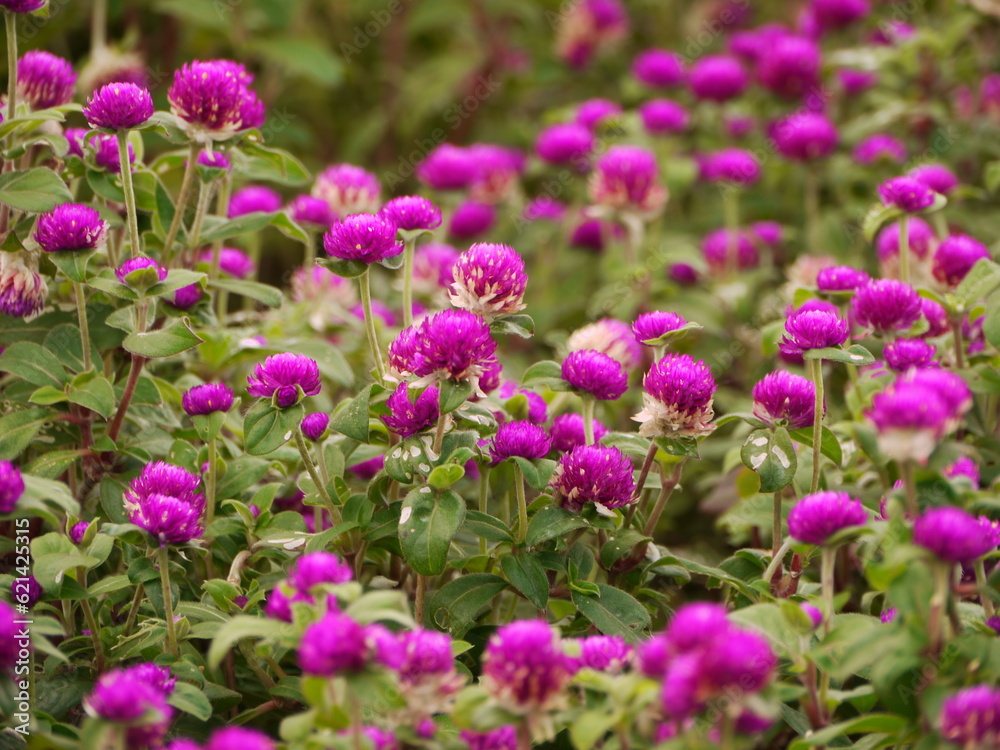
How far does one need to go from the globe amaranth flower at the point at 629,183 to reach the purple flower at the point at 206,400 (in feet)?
4.03

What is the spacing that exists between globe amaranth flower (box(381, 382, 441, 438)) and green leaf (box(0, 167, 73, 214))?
1.68ft

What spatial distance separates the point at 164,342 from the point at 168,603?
322 millimetres

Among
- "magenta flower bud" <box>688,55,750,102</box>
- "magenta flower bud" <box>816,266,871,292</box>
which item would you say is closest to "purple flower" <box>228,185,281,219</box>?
"magenta flower bud" <box>816,266,871,292</box>

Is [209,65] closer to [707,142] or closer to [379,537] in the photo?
[379,537]

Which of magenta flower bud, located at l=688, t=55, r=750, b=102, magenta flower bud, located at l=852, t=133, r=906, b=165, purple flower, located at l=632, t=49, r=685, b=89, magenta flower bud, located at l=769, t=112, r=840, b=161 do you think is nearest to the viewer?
magenta flower bud, located at l=769, t=112, r=840, b=161

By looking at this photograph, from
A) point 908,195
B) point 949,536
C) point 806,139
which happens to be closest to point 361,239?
point 949,536

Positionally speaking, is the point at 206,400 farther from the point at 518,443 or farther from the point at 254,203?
the point at 254,203

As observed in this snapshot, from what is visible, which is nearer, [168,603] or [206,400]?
[168,603]

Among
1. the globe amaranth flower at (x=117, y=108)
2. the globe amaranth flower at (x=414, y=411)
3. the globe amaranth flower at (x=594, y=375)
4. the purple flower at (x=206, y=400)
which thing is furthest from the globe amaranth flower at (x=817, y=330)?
the globe amaranth flower at (x=117, y=108)

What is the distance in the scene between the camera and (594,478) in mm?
1196

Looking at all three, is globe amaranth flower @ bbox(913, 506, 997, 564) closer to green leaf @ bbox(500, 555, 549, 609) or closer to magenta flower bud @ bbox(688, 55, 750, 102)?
green leaf @ bbox(500, 555, 549, 609)

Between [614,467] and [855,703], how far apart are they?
372 mm

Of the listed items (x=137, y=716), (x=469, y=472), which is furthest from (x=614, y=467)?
(x=137, y=716)

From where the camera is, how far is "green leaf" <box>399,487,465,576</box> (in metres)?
1.12
